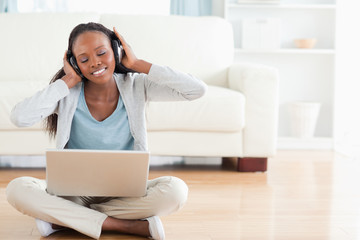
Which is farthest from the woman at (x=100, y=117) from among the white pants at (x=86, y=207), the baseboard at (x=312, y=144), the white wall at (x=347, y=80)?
the baseboard at (x=312, y=144)

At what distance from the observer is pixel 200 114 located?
2.79m

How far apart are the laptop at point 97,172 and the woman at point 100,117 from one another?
72 mm

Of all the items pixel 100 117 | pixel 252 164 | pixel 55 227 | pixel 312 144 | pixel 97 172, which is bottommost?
pixel 312 144

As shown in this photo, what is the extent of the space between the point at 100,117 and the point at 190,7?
8.80 feet

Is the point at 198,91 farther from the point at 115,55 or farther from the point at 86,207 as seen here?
the point at 86,207

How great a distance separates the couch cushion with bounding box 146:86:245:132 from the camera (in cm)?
278

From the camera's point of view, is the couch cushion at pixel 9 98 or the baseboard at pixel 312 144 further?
the baseboard at pixel 312 144

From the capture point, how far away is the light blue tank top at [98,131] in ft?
5.77

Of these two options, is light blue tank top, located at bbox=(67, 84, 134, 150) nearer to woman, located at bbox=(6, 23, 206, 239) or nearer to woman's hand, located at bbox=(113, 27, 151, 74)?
woman, located at bbox=(6, 23, 206, 239)

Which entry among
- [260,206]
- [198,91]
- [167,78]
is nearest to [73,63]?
[167,78]

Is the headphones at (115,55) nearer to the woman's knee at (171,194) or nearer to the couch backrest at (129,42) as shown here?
the woman's knee at (171,194)

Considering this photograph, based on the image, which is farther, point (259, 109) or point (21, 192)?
point (259, 109)

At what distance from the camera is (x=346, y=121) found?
3832 millimetres

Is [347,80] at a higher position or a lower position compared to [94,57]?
lower
